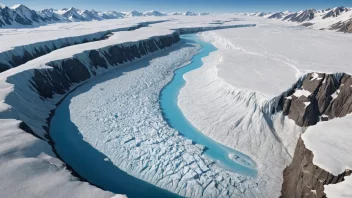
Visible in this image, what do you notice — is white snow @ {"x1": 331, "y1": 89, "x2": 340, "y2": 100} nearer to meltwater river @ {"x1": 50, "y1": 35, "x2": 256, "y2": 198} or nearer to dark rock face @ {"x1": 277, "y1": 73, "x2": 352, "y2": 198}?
dark rock face @ {"x1": 277, "y1": 73, "x2": 352, "y2": 198}

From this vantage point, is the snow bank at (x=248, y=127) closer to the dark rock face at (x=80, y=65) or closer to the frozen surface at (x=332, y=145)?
the frozen surface at (x=332, y=145)

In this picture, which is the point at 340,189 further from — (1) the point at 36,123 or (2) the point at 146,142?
(1) the point at 36,123

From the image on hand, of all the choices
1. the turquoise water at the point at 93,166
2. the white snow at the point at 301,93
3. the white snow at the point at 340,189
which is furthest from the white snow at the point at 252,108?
the turquoise water at the point at 93,166

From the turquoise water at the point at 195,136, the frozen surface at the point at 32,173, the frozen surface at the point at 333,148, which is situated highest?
the frozen surface at the point at 32,173

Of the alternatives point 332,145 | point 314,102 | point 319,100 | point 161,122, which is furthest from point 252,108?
point 332,145

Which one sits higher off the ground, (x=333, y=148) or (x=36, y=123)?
(x=333, y=148)
